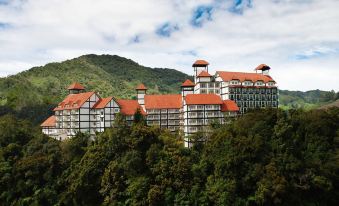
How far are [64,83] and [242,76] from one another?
61180 millimetres

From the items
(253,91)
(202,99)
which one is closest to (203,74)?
(202,99)

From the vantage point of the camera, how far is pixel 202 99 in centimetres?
5022

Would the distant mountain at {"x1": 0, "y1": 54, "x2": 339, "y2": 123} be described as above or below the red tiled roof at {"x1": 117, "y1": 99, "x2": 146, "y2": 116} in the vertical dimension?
above

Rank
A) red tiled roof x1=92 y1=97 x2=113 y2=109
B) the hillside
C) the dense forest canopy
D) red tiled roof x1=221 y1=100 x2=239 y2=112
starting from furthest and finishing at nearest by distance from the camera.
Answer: the hillside < red tiled roof x1=221 y1=100 x2=239 y2=112 < red tiled roof x1=92 y1=97 x2=113 y2=109 < the dense forest canopy

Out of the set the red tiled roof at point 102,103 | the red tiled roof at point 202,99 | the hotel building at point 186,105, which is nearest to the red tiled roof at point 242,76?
the hotel building at point 186,105

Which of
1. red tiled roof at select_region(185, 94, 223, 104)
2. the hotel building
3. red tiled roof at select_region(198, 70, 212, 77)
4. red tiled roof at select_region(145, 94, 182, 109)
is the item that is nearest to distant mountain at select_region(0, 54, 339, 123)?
the hotel building

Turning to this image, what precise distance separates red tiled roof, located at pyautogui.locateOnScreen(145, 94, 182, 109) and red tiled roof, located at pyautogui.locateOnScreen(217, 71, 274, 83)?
7313mm

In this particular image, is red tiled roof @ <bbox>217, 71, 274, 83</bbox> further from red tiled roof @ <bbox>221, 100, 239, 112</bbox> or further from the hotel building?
red tiled roof @ <bbox>221, 100, 239, 112</bbox>

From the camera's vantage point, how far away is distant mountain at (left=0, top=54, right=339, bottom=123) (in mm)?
78825

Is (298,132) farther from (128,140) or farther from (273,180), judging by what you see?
(128,140)

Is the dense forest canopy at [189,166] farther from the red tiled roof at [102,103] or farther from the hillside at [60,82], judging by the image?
the hillside at [60,82]

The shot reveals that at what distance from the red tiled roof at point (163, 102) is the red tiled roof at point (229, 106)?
6.25 m

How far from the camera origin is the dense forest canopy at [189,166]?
3775 cm

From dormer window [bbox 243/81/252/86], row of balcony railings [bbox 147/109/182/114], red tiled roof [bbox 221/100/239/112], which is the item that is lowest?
row of balcony railings [bbox 147/109/182/114]
